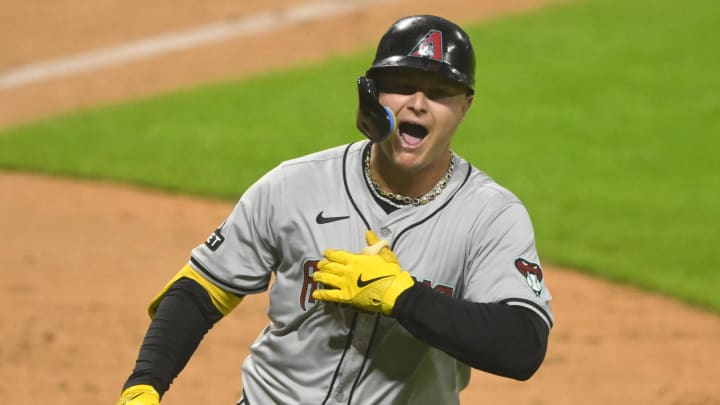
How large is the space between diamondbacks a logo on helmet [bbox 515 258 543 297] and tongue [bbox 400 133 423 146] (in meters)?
0.41

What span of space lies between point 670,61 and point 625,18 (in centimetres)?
115

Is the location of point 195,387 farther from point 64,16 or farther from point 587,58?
point 64,16

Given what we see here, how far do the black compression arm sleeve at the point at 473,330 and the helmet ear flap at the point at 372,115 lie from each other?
42 centimetres

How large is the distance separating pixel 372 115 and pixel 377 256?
14.9 inches

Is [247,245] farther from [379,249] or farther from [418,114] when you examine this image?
[418,114]

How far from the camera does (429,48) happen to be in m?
3.36

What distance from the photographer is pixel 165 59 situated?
12.4 m

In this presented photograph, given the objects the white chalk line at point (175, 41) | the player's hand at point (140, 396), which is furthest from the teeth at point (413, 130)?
the white chalk line at point (175, 41)

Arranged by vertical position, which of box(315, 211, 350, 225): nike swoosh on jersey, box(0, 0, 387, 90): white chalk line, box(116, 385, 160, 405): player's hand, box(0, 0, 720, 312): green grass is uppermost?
box(315, 211, 350, 225): nike swoosh on jersey

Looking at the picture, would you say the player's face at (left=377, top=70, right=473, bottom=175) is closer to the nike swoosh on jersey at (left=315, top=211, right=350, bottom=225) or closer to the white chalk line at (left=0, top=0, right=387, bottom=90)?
the nike swoosh on jersey at (left=315, top=211, right=350, bottom=225)

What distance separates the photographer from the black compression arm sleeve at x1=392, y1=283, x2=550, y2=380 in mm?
3133

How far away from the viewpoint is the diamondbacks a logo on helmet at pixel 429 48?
11.0 feet

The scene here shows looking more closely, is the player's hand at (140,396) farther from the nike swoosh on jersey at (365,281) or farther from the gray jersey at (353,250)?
the nike swoosh on jersey at (365,281)

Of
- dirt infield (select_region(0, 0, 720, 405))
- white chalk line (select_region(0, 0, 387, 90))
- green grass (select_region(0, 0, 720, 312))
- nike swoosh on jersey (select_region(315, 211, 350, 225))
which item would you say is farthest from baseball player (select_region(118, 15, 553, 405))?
white chalk line (select_region(0, 0, 387, 90))
